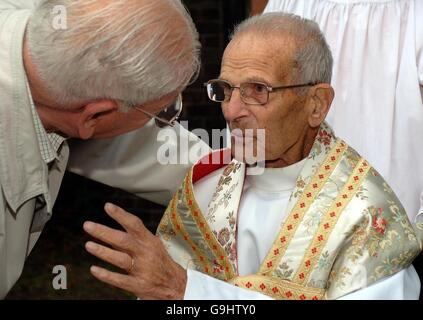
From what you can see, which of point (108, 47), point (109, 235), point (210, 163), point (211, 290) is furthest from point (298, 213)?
point (108, 47)

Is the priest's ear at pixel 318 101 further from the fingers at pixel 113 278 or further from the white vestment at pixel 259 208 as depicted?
the fingers at pixel 113 278

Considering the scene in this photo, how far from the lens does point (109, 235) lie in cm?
213

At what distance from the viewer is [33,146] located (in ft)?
8.16

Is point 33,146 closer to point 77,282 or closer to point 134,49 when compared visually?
point 134,49

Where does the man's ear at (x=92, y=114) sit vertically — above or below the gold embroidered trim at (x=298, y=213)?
above

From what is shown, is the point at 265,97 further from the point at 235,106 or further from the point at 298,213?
the point at 298,213

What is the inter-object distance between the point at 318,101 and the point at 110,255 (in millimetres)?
717

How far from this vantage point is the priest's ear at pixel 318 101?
246cm

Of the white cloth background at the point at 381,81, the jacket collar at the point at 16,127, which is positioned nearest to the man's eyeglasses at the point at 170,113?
the jacket collar at the point at 16,127

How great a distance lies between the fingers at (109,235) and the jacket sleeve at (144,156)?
0.90 metres

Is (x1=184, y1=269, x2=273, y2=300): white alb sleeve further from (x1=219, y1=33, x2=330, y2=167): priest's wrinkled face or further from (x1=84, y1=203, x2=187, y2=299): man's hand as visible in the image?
(x1=219, y1=33, x2=330, y2=167): priest's wrinkled face

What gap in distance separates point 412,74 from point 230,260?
3.92 ft

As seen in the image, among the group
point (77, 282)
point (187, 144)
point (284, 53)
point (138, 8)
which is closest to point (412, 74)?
point (187, 144)
